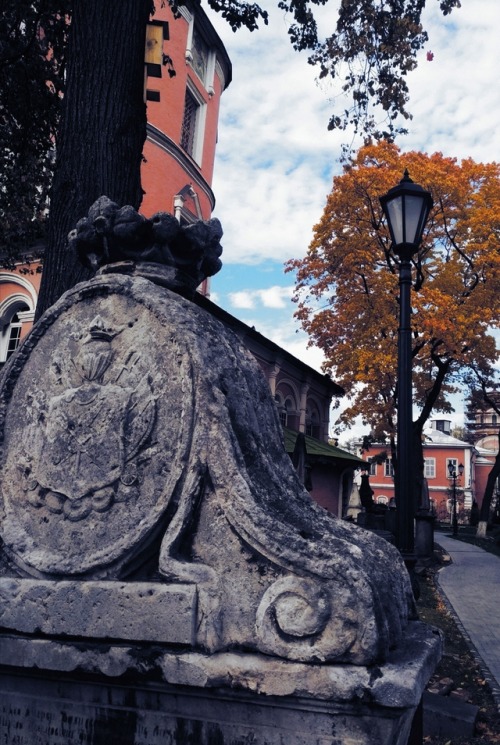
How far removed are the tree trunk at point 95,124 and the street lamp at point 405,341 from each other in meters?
2.22

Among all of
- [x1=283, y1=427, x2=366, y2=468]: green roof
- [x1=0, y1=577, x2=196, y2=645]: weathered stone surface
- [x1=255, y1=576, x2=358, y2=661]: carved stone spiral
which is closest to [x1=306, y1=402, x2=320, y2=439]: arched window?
[x1=283, y1=427, x2=366, y2=468]: green roof

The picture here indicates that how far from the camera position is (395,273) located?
19734 mm

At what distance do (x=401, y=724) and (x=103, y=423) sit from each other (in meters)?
1.45

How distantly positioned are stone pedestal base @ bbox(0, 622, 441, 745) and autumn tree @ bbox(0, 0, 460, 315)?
9.72ft

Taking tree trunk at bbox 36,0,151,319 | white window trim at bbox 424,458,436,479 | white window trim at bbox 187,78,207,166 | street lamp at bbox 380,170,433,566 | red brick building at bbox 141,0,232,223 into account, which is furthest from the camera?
white window trim at bbox 424,458,436,479

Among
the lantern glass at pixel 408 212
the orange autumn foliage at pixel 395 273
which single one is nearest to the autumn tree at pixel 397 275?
the orange autumn foliage at pixel 395 273

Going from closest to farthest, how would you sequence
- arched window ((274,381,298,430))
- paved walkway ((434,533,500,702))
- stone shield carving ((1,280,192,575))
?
stone shield carving ((1,280,192,575))
paved walkway ((434,533,500,702))
arched window ((274,381,298,430))

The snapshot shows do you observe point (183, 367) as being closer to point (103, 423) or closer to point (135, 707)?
point (103, 423)

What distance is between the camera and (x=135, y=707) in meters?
2.11

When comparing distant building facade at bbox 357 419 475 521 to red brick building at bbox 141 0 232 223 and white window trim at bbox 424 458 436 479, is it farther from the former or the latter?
red brick building at bbox 141 0 232 223

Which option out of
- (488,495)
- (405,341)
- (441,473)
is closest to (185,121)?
(405,341)

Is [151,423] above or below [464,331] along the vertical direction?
below

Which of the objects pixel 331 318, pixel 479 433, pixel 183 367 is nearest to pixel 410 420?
pixel 183 367

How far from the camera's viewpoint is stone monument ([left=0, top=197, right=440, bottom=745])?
76.2 inches
